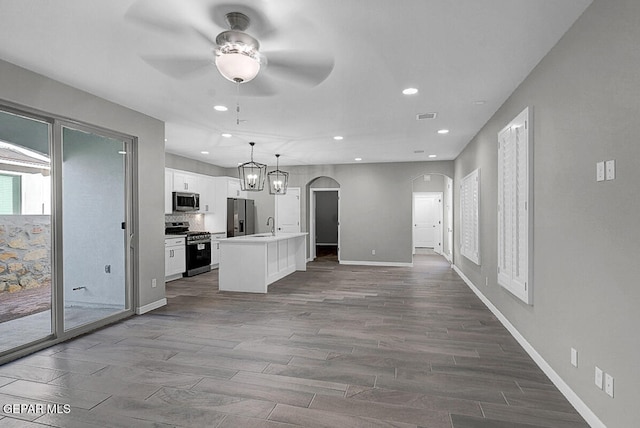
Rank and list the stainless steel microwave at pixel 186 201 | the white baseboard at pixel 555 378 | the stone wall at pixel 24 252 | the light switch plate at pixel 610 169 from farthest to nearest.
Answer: the stainless steel microwave at pixel 186 201 < the stone wall at pixel 24 252 < the white baseboard at pixel 555 378 < the light switch plate at pixel 610 169

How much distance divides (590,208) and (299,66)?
243cm

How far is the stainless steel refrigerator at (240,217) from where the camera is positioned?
8320mm

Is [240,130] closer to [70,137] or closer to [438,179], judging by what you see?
[70,137]

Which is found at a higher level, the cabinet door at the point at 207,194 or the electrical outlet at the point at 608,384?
the cabinet door at the point at 207,194

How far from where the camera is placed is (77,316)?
13.4 feet

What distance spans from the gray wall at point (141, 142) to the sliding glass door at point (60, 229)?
0.40 ft

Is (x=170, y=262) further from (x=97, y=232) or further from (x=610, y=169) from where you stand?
(x=610, y=169)

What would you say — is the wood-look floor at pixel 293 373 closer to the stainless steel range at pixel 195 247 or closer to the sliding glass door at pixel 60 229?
the sliding glass door at pixel 60 229

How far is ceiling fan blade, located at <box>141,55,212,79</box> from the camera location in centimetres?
291

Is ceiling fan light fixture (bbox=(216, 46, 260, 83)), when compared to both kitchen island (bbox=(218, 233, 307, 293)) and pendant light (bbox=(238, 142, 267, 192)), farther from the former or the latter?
kitchen island (bbox=(218, 233, 307, 293))

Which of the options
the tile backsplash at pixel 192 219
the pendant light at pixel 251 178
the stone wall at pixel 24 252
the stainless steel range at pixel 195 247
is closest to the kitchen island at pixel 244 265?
the pendant light at pixel 251 178

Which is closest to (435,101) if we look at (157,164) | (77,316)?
(157,164)

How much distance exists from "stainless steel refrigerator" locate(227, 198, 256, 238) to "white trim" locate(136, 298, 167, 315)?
11.2 feet

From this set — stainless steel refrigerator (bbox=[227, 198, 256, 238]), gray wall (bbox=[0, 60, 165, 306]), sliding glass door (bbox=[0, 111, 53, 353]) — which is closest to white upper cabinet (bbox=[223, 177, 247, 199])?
stainless steel refrigerator (bbox=[227, 198, 256, 238])
